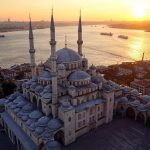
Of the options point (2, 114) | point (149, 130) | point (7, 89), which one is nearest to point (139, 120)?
point (149, 130)

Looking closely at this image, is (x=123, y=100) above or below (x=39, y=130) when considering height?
above

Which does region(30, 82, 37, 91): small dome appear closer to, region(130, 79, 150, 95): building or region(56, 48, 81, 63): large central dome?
region(56, 48, 81, 63): large central dome

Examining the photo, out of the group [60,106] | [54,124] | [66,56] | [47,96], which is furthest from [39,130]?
[66,56]

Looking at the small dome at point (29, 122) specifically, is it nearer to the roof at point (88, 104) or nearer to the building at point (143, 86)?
the roof at point (88, 104)

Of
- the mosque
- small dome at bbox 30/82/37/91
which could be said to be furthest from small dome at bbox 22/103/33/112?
small dome at bbox 30/82/37/91

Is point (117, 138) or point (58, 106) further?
point (117, 138)

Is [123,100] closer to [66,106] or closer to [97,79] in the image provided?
[97,79]
